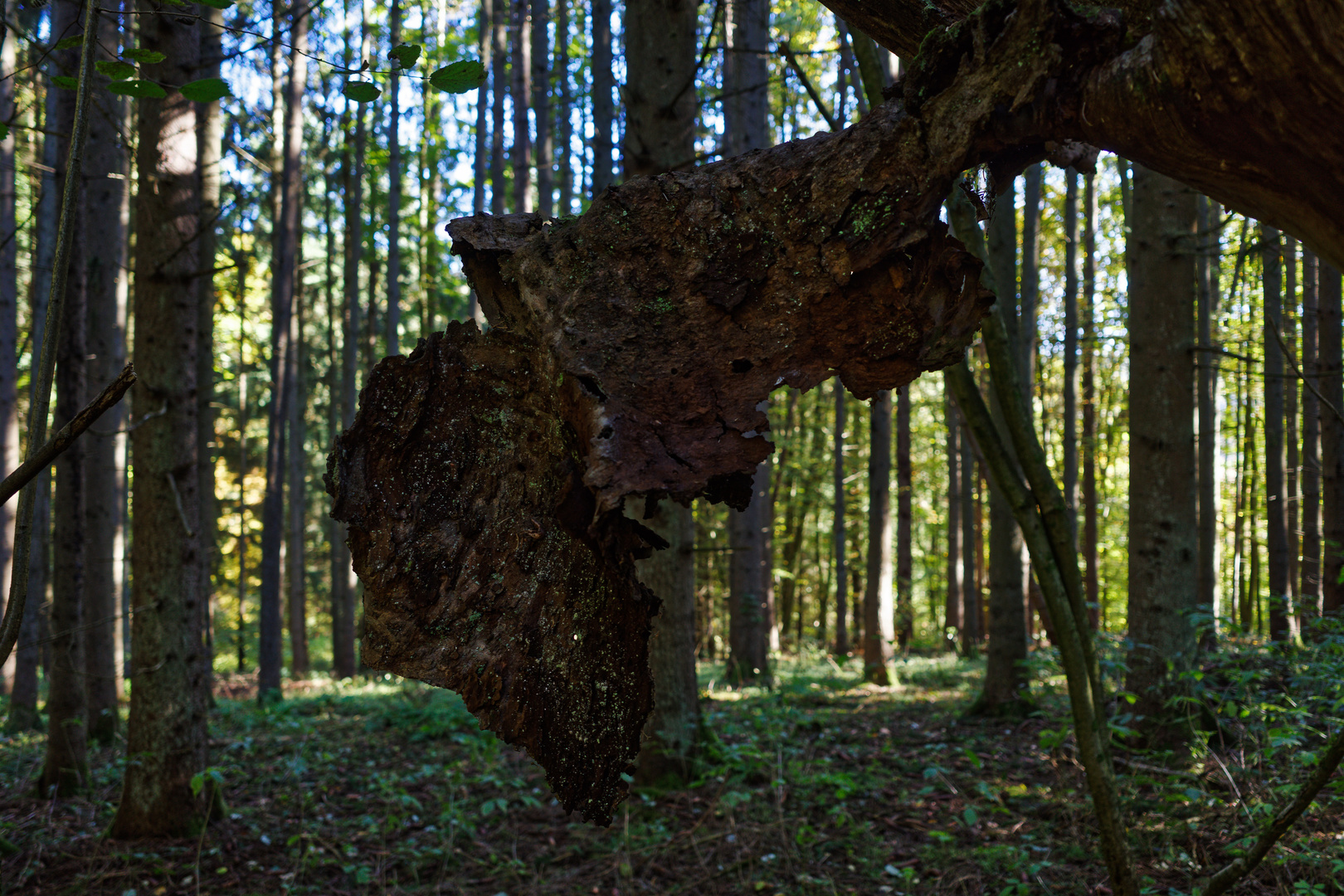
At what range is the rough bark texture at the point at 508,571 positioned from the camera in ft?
4.66

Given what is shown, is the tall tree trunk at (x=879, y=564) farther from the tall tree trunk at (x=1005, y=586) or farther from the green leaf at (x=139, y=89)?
the green leaf at (x=139, y=89)

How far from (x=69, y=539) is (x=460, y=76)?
6.54 m

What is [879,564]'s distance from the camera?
1073 centimetres

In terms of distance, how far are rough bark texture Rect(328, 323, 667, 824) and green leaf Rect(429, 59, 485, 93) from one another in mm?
499

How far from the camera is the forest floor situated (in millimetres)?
3918

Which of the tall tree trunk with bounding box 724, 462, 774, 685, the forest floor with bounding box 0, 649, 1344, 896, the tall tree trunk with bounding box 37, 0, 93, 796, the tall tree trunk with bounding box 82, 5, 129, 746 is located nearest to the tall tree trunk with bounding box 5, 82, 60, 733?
the tall tree trunk with bounding box 82, 5, 129, 746

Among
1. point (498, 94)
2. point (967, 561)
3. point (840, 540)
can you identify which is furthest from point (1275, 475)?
point (498, 94)

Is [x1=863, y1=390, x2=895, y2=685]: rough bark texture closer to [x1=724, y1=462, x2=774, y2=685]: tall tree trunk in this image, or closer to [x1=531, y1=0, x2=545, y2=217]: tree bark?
[x1=724, y1=462, x2=774, y2=685]: tall tree trunk

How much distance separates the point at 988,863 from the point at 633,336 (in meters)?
3.82

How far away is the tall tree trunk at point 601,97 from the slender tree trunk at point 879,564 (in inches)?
179

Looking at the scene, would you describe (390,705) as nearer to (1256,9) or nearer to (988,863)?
(988,863)

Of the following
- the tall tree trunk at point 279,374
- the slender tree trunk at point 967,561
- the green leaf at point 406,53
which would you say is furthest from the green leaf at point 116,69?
the slender tree trunk at point 967,561

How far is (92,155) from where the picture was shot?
735cm

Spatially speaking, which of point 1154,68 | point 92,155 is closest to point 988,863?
A: point 1154,68
